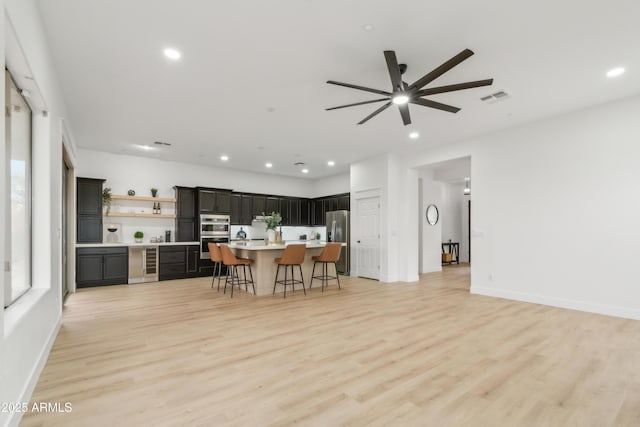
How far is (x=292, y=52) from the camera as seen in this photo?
3275 millimetres

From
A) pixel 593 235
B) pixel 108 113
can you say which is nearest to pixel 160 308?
pixel 108 113

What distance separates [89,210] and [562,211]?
8.89 metres

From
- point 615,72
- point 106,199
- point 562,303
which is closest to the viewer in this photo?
point 615,72

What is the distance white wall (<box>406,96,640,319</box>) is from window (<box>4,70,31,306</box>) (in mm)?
6363

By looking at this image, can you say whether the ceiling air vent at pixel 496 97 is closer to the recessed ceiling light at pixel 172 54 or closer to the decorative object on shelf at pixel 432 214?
the recessed ceiling light at pixel 172 54

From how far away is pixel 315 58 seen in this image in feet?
11.1

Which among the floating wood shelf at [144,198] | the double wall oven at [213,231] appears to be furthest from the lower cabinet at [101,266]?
the double wall oven at [213,231]

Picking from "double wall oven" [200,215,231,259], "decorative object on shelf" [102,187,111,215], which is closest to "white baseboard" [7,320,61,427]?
"decorative object on shelf" [102,187,111,215]

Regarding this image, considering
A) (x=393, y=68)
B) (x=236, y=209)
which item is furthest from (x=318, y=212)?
(x=393, y=68)

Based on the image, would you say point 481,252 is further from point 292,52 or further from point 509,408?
point 292,52

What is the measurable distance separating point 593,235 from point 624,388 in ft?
9.70

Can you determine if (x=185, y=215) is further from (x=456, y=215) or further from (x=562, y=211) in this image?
(x=456, y=215)

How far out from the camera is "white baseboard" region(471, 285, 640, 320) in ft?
14.3

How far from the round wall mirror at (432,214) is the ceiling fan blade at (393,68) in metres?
6.59
